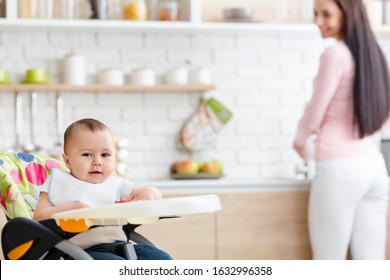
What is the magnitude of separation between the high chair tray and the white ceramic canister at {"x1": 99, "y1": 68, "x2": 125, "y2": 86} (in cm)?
218

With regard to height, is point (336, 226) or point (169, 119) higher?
point (169, 119)

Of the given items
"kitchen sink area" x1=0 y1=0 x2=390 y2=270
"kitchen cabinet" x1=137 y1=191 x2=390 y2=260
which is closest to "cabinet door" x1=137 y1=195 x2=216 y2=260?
"kitchen cabinet" x1=137 y1=191 x2=390 y2=260

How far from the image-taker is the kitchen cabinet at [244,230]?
127 inches

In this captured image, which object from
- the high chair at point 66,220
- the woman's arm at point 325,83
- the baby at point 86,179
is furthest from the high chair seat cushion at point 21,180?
the woman's arm at point 325,83

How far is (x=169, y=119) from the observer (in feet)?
12.1

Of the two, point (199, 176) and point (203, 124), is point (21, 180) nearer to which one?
point (199, 176)

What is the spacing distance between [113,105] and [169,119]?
0.25m

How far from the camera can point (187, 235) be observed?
323 centimetres

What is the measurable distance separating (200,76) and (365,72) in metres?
1.00

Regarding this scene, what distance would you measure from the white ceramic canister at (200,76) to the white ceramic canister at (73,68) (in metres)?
0.46

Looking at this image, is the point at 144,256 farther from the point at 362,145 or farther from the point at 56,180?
the point at 362,145

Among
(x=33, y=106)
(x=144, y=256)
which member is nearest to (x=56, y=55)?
(x=33, y=106)

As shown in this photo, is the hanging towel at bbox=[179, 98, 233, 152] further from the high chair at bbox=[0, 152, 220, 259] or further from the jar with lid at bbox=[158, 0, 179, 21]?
the high chair at bbox=[0, 152, 220, 259]
